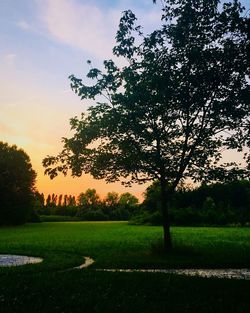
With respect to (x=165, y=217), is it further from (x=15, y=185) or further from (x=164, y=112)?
(x=15, y=185)

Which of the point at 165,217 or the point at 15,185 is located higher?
the point at 15,185

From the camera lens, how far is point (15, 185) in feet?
278

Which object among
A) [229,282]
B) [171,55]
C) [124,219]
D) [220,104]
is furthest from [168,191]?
[124,219]

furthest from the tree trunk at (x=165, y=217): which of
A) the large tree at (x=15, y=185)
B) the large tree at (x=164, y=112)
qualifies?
the large tree at (x=15, y=185)

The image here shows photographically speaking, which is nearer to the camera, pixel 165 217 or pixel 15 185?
pixel 165 217

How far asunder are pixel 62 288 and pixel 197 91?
43.2 feet

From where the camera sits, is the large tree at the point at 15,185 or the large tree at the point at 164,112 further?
the large tree at the point at 15,185

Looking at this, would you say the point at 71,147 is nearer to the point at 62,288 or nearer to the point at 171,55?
the point at 171,55

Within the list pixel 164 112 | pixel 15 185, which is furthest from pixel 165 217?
pixel 15 185

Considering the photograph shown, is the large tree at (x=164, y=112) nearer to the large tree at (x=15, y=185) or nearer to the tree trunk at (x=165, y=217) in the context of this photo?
the tree trunk at (x=165, y=217)

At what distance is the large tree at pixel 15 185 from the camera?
275ft

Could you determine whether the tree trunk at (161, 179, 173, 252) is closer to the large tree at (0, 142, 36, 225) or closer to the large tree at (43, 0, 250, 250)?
the large tree at (43, 0, 250, 250)

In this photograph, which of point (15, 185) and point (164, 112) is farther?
point (15, 185)

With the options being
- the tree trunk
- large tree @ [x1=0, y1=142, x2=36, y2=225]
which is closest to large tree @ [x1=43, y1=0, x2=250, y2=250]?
the tree trunk
